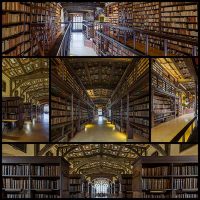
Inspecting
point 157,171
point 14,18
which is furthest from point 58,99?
point 157,171

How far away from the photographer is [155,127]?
4.31 meters

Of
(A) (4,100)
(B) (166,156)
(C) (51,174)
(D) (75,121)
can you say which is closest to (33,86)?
(A) (4,100)

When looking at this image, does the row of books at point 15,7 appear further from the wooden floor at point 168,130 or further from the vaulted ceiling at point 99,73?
the wooden floor at point 168,130

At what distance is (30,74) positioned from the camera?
4352 mm

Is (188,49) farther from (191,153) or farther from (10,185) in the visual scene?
(10,185)

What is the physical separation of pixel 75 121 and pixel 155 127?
1.11 meters

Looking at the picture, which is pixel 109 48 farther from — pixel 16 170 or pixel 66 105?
pixel 16 170

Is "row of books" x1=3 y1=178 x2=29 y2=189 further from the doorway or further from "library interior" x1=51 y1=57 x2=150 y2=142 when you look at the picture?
the doorway

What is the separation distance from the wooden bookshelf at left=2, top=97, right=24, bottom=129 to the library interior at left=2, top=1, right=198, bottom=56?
594 mm

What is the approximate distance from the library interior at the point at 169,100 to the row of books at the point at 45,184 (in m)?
1.79

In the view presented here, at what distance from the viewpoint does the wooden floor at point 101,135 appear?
169 inches

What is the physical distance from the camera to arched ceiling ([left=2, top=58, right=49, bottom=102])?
4164 mm

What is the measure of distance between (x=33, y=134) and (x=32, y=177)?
118 centimetres

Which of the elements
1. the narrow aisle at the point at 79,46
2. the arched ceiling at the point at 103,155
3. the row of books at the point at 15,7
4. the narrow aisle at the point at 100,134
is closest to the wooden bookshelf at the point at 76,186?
the arched ceiling at the point at 103,155
